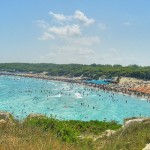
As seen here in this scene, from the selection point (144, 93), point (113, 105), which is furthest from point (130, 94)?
point (113, 105)

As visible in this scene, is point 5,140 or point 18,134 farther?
point 18,134

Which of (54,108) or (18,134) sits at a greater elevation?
(18,134)

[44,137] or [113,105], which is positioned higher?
[44,137]

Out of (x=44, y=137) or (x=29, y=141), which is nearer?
(x=29, y=141)

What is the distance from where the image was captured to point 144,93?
125750 mm

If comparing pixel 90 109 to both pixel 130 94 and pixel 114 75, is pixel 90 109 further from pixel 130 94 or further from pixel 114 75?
pixel 114 75

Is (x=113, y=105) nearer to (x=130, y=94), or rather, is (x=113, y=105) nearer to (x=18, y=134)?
(x=130, y=94)

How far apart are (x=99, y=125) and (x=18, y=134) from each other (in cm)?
2936

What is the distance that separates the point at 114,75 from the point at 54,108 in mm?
117529

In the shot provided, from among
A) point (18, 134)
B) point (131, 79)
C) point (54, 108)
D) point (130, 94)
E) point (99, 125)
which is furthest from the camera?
point (131, 79)

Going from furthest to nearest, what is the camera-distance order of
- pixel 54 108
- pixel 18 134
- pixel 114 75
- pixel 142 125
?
pixel 114 75, pixel 54 108, pixel 142 125, pixel 18 134

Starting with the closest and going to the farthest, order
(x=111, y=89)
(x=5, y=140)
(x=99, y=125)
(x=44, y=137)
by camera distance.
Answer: (x=5, y=140), (x=44, y=137), (x=99, y=125), (x=111, y=89)

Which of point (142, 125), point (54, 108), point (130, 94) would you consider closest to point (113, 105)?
point (54, 108)

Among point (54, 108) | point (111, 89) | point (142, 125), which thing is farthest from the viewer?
point (111, 89)
